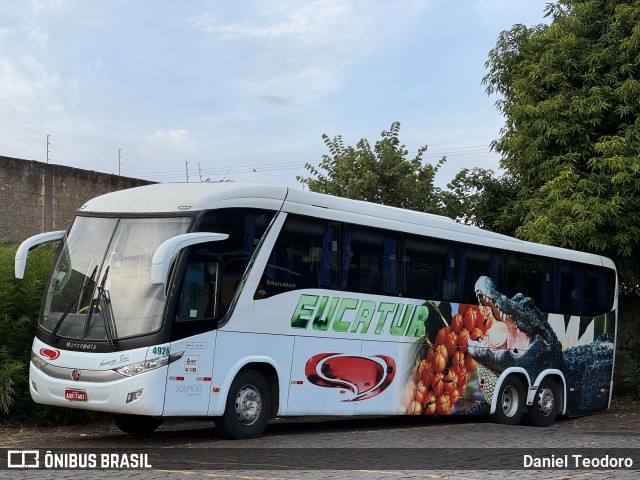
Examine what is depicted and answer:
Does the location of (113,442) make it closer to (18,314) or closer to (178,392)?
(178,392)

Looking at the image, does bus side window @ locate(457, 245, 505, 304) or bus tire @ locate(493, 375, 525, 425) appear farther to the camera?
bus tire @ locate(493, 375, 525, 425)

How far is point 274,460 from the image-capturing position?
37.2 feet

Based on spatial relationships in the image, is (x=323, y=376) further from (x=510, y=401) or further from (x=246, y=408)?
(x=510, y=401)

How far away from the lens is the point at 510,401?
19219 millimetres

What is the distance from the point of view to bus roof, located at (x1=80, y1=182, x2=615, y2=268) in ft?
43.8

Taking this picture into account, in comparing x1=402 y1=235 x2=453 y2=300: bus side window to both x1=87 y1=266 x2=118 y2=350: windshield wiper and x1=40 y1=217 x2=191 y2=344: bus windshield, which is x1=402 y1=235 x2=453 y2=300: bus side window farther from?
x1=87 y1=266 x2=118 y2=350: windshield wiper

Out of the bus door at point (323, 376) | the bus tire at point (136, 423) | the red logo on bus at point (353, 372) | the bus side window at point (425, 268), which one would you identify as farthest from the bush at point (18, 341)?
the bus side window at point (425, 268)

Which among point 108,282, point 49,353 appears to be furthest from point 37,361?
point 108,282

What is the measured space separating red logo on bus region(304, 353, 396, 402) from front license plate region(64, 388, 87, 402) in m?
3.40

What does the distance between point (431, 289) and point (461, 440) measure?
322 centimetres

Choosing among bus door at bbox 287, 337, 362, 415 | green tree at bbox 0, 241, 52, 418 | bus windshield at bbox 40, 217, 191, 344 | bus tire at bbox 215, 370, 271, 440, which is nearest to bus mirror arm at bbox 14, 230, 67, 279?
bus windshield at bbox 40, 217, 191, 344

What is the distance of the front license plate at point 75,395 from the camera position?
12469 millimetres

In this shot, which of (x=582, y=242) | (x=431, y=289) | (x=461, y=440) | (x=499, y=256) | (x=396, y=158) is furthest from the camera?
(x=396, y=158)

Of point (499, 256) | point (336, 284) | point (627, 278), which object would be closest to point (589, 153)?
point (627, 278)
